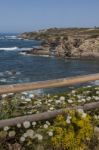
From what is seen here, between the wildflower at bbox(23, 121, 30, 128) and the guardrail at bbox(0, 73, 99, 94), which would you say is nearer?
the guardrail at bbox(0, 73, 99, 94)

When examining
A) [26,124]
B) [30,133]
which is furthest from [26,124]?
[30,133]

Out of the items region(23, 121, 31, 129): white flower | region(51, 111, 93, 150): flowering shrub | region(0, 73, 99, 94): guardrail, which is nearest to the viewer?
region(0, 73, 99, 94): guardrail

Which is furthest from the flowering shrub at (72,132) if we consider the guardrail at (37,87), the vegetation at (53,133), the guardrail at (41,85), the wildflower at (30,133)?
the guardrail at (41,85)

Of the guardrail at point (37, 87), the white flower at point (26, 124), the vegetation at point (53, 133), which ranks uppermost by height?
the guardrail at point (37, 87)

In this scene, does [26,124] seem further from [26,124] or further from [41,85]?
[41,85]

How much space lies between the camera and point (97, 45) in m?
81.2

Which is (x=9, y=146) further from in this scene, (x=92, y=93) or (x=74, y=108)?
(x=92, y=93)

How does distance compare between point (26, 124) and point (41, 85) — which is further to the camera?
point (26, 124)

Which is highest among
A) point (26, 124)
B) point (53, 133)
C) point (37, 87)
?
point (37, 87)

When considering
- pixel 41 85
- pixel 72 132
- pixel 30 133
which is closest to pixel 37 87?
pixel 41 85

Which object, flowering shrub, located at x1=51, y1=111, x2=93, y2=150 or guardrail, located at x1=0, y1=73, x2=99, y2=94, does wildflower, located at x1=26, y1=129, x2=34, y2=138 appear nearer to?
flowering shrub, located at x1=51, y1=111, x2=93, y2=150

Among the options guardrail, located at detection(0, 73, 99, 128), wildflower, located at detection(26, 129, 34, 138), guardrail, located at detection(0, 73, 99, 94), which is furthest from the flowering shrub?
guardrail, located at detection(0, 73, 99, 94)

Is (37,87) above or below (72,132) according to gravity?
above

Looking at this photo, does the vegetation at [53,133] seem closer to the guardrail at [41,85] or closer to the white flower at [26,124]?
the white flower at [26,124]
